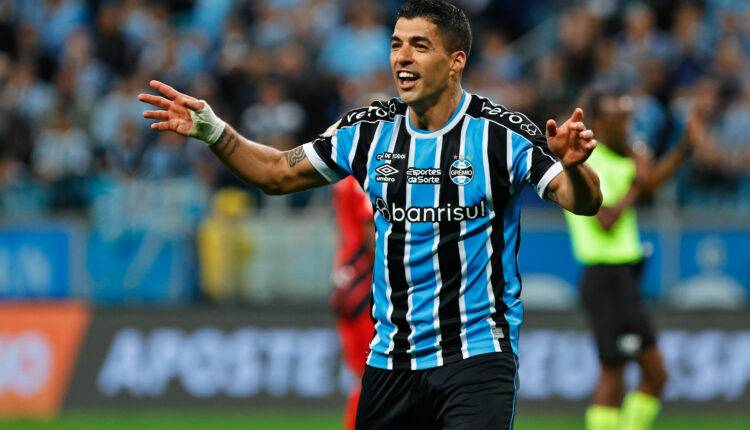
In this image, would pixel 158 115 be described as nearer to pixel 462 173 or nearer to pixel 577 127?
pixel 462 173

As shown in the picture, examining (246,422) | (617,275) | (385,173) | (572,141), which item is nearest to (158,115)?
(385,173)

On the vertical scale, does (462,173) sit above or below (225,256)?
below

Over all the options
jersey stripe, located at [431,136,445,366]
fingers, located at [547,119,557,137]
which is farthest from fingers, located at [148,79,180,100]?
fingers, located at [547,119,557,137]

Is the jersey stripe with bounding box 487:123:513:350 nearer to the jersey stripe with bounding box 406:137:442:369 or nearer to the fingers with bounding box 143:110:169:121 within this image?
the jersey stripe with bounding box 406:137:442:369

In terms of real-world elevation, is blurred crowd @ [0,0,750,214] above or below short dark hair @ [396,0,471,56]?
above

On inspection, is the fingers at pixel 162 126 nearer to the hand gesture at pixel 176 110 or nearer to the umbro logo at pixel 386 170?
the hand gesture at pixel 176 110

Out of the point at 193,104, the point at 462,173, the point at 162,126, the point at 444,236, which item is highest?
the point at 193,104

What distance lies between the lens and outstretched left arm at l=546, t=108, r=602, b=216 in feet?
17.3

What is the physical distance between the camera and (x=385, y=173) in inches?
228

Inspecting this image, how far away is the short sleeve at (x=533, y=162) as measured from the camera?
5.58 meters

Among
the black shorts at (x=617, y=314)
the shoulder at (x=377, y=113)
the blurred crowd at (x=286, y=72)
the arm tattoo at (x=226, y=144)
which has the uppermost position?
the blurred crowd at (x=286, y=72)

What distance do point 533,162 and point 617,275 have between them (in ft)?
13.7

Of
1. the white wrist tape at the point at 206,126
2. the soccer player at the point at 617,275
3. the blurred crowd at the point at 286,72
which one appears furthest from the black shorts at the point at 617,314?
the blurred crowd at the point at 286,72

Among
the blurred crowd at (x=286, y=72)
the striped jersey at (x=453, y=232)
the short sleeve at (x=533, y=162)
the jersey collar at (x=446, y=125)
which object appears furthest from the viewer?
the blurred crowd at (x=286, y=72)
